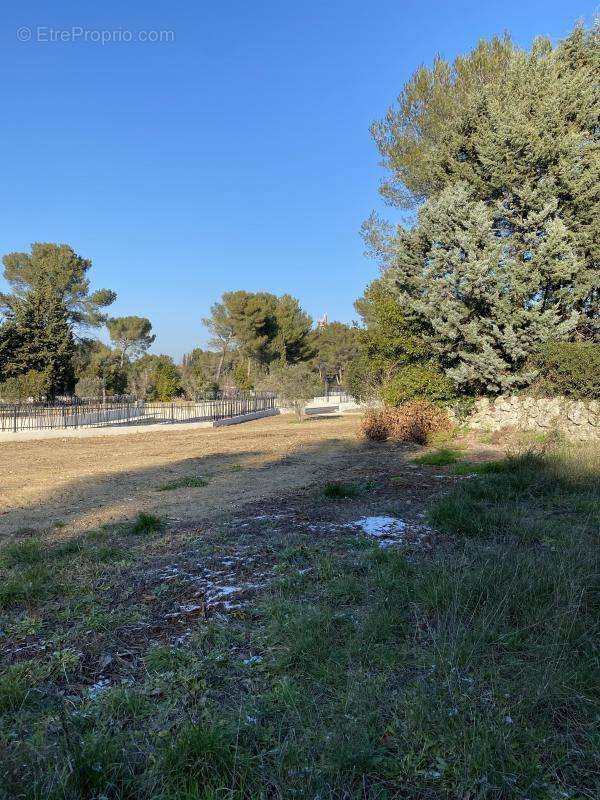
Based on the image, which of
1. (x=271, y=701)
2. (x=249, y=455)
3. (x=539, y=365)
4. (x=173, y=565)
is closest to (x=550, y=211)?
(x=539, y=365)

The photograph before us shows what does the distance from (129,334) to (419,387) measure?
1740 inches

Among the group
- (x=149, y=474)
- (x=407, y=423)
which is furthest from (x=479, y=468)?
(x=149, y=474)

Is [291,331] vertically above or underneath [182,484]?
above

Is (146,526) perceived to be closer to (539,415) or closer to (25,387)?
(539,415)

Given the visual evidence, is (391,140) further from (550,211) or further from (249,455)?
(249,455)

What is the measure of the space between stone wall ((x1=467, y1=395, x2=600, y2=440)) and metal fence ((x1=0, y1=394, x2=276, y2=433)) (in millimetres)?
15640

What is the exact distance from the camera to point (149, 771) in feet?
6.49

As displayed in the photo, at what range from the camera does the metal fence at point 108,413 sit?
2161 cm

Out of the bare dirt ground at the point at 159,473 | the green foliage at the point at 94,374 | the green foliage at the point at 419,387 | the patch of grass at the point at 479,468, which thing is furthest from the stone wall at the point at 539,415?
the green foliage at the point at 94,374

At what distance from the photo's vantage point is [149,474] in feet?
37.3

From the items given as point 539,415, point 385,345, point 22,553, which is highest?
point 385,345

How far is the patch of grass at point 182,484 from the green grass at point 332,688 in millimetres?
4833

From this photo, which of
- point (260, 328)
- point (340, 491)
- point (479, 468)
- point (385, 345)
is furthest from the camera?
point (260, 328)

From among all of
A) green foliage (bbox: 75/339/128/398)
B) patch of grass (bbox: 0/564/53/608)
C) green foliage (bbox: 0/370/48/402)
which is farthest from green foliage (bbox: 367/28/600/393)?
green foliage (bbox: 75/339/128/398)
